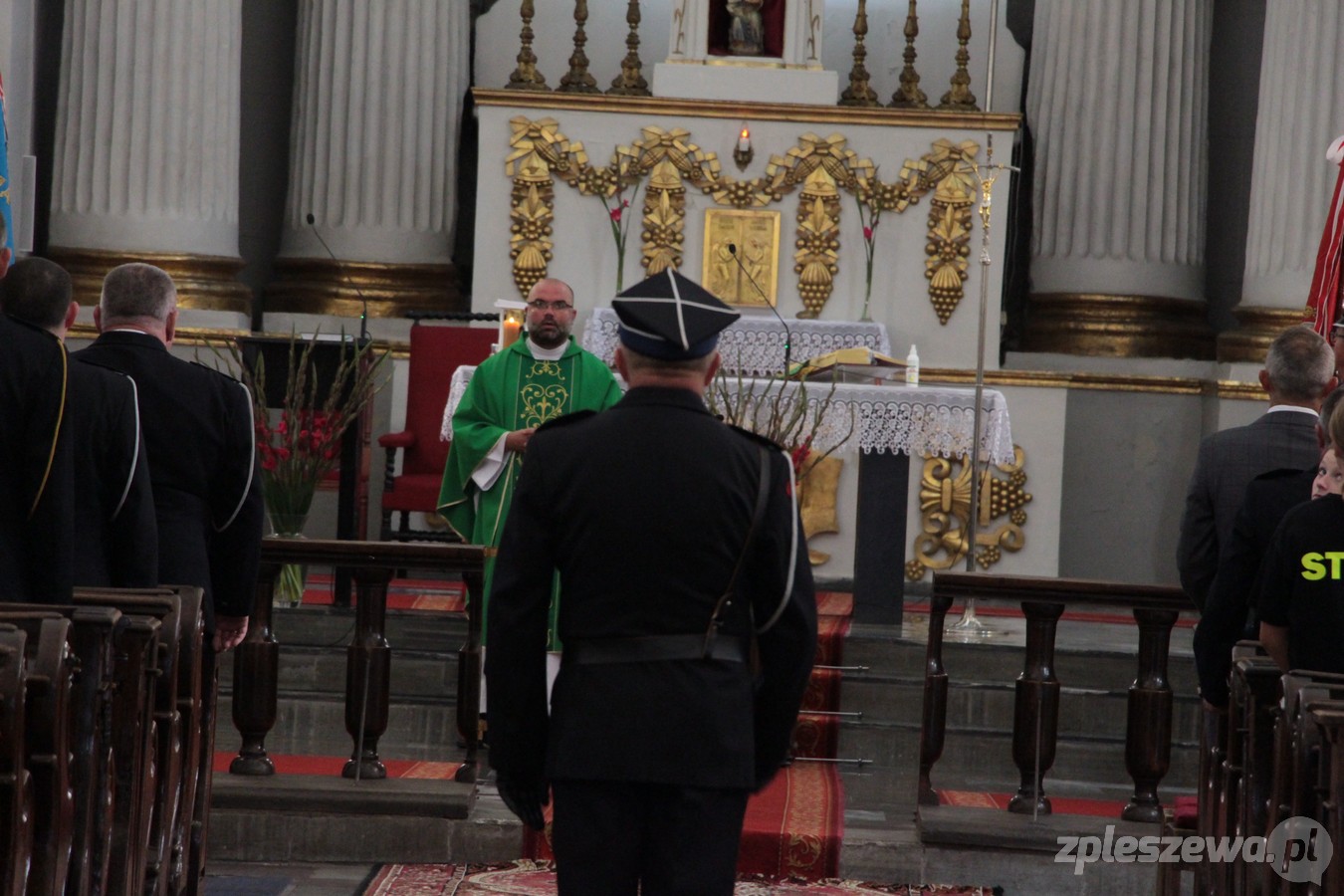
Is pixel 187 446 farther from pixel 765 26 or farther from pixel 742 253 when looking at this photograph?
pixel 765 26

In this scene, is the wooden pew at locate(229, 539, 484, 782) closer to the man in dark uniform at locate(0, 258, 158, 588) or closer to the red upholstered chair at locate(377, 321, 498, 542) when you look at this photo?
the man in dark uniform at locate(0, 258, 158, 588)

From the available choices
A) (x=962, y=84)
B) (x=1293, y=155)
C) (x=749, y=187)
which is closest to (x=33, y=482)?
(x=749, y=187)

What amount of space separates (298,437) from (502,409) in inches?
59.5

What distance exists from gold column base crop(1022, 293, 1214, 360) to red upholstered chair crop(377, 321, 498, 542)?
3.38m

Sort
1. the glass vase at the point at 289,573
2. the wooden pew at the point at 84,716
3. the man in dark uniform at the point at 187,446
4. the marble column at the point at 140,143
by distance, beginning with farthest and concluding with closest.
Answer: the marble column at the point at 140,143 → the glass vase at the point at 289,573 → the man in dark uniform at the point at 187,446 → the wooden pew at the point at 84,716

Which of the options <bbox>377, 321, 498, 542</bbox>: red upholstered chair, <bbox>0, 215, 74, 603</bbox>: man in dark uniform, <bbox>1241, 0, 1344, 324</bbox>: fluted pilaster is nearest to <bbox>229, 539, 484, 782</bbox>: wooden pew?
<bbox>0, 215, 74, 603</bbox>: man in dark uniform

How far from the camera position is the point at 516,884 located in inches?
215

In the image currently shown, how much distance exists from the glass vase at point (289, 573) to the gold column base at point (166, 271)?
2.39 m

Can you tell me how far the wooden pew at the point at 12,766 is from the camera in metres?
3.17

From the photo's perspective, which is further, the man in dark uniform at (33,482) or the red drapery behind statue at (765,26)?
the red drapery behind statue at (765,26)

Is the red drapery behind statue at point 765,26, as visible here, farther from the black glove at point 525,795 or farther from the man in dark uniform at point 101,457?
the black glove at point 525,795

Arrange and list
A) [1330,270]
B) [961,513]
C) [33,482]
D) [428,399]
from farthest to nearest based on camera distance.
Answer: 1. [961,513]
2. [428,399]
3. [1330,270]
4. [33,482]

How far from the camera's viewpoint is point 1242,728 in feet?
14.0

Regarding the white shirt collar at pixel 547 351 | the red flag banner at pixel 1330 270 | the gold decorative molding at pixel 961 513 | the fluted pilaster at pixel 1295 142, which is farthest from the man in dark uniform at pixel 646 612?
the fluted pilaster at pixel 1295 142
